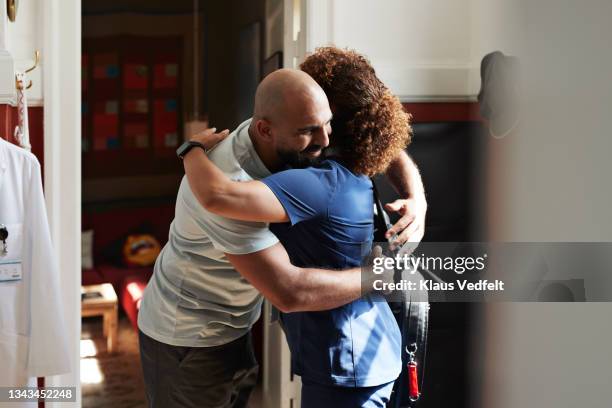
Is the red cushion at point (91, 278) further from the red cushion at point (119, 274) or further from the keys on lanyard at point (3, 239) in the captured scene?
the keys on lanyard at point (3, 239)

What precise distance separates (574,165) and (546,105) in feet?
0.82

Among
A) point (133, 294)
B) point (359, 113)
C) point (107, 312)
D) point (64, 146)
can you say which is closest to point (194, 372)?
point (359, 113)

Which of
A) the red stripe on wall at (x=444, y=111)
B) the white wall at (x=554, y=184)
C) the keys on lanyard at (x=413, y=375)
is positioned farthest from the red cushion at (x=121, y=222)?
the keys on lanyard at (x=413, y=375)

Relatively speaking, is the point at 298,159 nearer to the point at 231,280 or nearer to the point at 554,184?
the point at 231,280

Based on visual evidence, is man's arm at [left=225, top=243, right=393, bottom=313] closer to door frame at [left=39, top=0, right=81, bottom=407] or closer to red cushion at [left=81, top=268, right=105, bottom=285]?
door frame at [left=39, top=0, right=81, bottom=407]

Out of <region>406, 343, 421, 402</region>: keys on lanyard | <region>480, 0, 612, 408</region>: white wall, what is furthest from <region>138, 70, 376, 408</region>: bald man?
<region>480, 0, 612, 408</region>: white wall

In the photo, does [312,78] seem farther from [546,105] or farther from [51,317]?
[51,317]

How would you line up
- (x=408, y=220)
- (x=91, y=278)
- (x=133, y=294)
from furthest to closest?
1. (x=91, y=278)
2. (x=133, y=294)
3. (x=408, y=220)

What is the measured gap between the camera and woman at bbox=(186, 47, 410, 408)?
196 cm

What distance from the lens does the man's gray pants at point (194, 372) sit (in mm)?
2250

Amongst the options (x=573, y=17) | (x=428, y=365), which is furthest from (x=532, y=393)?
(x=573, y=17)

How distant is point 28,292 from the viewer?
2.79 metres

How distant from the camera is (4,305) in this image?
8.98 feet

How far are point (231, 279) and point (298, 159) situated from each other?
42 cm
